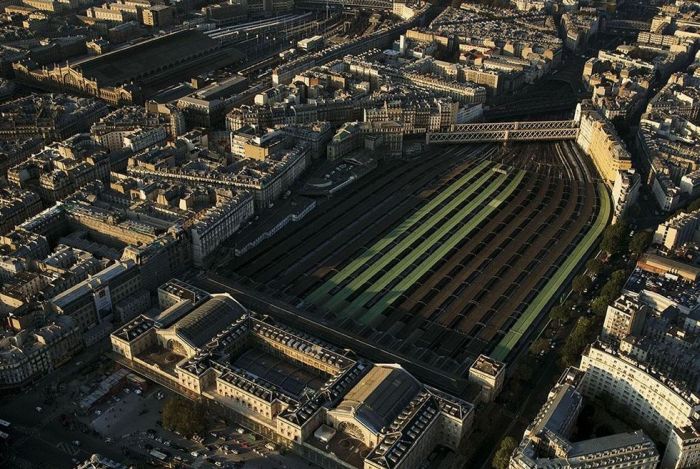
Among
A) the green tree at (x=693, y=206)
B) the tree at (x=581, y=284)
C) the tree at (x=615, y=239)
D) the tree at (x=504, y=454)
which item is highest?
the green tree at (x=693, y=206)

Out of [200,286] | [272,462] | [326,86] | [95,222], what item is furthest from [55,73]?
[272,462]

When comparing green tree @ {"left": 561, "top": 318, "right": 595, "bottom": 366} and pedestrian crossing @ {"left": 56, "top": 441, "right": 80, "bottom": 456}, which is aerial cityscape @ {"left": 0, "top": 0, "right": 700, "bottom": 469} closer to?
pedestrian crossing @ {"left": 56, "top": 441, "right": 80, "bottom": 456}

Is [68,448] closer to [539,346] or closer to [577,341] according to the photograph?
[539,346]

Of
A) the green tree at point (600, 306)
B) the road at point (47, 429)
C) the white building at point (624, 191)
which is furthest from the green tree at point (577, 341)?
the road at point (47, 429)

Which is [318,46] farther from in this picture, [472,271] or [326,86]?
[472,271]

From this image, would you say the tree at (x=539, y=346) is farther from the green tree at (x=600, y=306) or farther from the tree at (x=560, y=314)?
the green tree at (x=600, y=306)
